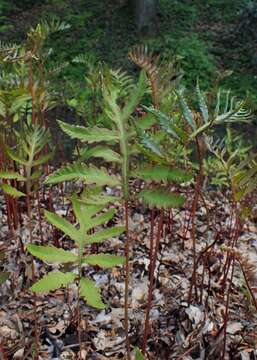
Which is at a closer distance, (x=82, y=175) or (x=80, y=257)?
(x=82, y=175)

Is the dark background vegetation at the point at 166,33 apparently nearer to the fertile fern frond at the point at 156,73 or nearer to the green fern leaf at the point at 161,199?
the fertile fern frond at the point at 156,73

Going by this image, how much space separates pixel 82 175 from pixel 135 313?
918mm

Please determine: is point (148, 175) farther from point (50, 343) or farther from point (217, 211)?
point (217, 211)

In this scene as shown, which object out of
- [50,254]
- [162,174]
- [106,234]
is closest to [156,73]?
[162,174]

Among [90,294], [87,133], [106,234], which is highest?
[87,133]

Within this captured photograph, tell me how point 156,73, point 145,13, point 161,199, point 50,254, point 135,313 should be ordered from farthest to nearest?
point 145,13 < point 135,313 < point 156,73 < point 50,254 < point 161,199

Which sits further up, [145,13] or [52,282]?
[145,13]

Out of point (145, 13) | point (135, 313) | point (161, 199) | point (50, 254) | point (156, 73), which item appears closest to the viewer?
point (161, 199)

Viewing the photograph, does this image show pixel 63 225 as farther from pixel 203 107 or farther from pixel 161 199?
pixel 203 107

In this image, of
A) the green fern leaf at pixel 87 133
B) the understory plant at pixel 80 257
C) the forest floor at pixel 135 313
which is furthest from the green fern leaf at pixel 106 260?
the forest floor at pixel 135 313

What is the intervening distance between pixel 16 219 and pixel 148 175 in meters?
1.22

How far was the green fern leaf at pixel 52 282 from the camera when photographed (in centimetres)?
145

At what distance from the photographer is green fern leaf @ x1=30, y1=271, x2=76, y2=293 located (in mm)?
1454

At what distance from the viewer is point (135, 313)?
2.20 m
